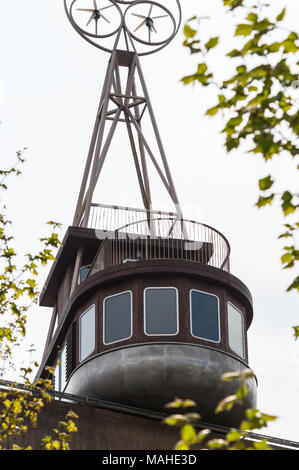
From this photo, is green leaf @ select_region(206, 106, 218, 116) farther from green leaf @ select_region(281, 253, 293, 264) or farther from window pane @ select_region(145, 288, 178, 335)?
window pane @ select_region(145, 288, 178, 335)


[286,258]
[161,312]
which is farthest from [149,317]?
[286,258]

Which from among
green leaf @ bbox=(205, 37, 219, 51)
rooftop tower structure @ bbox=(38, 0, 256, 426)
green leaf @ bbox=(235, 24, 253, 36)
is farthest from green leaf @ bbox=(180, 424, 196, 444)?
rooftop tower structure @ bbox=(38, 0, 256, 426)

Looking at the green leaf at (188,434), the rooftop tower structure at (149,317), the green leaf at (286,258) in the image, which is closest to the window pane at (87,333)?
the rooftop tower structure at (149,317)

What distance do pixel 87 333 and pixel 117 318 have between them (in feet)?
4.82

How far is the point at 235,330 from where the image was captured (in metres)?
33.2

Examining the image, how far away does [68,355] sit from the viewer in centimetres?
3491

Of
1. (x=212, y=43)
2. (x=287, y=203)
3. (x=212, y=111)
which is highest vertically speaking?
(x=212, y=43)

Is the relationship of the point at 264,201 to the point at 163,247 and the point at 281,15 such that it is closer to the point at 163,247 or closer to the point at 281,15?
the point at 281,15

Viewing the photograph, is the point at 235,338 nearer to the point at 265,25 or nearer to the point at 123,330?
the point at 123,330

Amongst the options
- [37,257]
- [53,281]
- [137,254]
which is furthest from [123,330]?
[37,257]

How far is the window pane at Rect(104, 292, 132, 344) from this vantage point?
3209 centimetres

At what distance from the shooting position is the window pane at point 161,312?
3180 centimetres

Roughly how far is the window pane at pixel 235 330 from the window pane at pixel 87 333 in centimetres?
451
